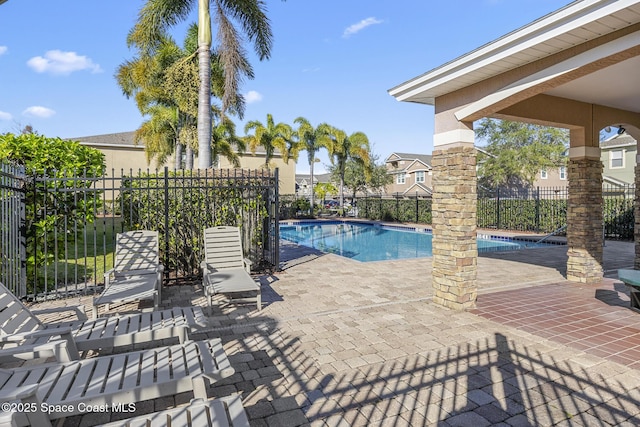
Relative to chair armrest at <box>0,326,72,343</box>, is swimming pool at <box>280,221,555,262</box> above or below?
below

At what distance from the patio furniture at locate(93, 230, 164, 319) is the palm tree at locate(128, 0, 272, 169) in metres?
4.42

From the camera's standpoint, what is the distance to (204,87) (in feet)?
35.8

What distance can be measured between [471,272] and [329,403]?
11.6ft

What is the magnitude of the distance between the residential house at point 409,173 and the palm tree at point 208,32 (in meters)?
30.6

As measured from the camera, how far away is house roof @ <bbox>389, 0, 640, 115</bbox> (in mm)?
3912

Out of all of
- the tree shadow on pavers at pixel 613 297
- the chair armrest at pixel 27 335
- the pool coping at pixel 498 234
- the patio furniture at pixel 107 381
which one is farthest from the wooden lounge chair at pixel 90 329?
the pool coping at pixel 498 234

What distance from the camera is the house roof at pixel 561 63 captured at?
12.8ft

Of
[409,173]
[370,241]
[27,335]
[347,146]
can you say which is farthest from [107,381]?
[409,173]

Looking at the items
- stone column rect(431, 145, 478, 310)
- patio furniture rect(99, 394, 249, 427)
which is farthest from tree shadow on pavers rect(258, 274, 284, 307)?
patio furniture rect(99, 394, 249, 427)

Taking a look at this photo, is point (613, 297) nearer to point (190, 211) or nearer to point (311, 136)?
point (190, 211)

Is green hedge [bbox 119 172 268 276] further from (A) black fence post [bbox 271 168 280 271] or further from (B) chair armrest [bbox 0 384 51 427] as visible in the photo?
(B) chair armrest [bbox 0 384 51 427]

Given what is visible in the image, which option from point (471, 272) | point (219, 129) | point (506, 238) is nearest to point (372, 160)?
point (219, 129)

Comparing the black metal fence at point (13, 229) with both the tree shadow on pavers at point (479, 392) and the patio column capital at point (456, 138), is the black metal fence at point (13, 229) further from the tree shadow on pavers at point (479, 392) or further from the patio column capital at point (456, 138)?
the patio column capital at point (456, 138)

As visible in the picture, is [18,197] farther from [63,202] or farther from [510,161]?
[510,161]
